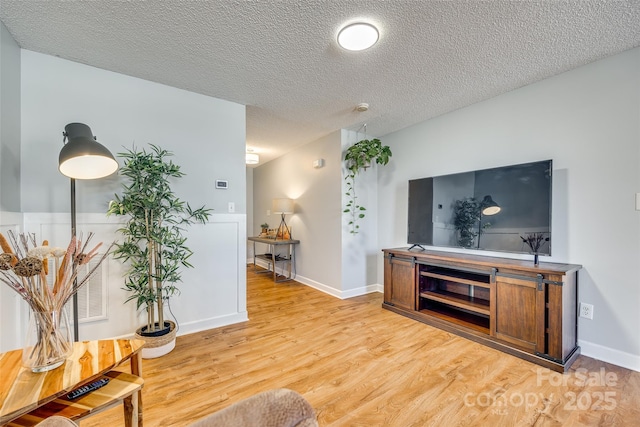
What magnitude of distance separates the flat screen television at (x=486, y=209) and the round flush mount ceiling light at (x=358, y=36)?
5.44 feet

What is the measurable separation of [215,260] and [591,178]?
3.39 m

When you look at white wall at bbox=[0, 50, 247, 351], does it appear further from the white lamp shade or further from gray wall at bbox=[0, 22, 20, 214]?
the white lamp shade

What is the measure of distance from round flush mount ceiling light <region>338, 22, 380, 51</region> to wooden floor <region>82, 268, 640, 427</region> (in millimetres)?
2332

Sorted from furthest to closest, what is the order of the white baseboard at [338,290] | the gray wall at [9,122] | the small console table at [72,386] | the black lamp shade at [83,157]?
the white baseboard at [338,290] → the gray wall at [9,122] → the black lamp shade at [83,157] → the small console table at [72,386]

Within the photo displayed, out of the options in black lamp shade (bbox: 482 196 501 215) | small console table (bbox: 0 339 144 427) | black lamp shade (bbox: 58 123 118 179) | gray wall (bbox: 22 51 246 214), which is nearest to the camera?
small console table (bbox: 0 339 144 427)

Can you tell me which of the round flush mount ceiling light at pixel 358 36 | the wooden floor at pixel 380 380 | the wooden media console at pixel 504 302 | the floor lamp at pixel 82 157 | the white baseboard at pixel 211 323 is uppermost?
the round flush mount ceiling light at pixel 358 36

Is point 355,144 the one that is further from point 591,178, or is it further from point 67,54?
point 67,54

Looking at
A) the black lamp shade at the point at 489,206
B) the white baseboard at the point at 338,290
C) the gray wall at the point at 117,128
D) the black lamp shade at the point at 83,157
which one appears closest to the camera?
the black lamp shade at the point at 83,157

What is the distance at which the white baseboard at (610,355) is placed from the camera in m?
1.93

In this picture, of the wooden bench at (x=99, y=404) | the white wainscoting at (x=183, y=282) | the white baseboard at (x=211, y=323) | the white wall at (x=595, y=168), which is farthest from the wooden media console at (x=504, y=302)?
the wooden bench at (x=99, y=404)

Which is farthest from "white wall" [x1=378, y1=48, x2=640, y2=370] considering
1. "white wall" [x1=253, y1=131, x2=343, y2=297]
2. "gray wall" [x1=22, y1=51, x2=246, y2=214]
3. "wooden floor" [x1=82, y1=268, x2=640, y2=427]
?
"gray wall" [x1=22, y1=51, x2=246, y2=214]

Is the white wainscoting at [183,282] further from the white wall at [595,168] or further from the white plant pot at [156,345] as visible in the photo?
the white wall at [595,168]

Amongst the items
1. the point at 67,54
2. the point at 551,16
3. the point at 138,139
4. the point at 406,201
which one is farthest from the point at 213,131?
the point at 551,16

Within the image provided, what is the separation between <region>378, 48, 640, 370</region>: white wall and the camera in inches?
77.5
